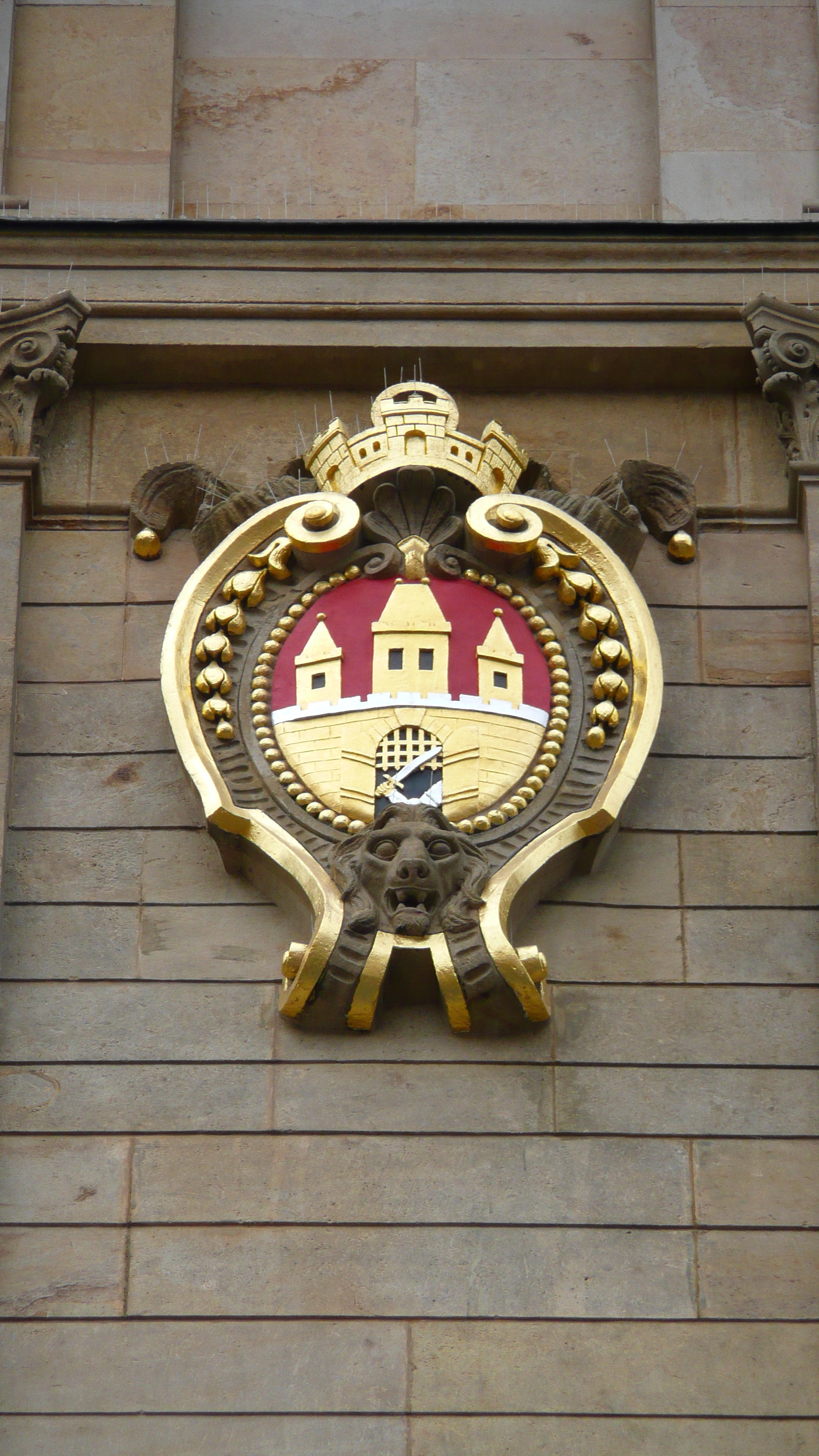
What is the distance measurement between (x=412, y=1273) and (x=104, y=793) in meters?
2.26

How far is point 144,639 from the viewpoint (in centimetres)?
985

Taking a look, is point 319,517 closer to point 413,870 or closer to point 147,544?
point 147,544

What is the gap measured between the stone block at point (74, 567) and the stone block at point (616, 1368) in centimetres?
332

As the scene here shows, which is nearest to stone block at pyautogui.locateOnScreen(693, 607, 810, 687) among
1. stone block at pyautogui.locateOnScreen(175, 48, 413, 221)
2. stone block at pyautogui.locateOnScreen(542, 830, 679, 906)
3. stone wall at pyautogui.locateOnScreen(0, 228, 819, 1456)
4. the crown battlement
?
stone wall at pyautogui.locateOnScreen(0, 228, 819, 1456)

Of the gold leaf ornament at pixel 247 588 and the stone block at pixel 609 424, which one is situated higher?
the stone block at pixel 609 424

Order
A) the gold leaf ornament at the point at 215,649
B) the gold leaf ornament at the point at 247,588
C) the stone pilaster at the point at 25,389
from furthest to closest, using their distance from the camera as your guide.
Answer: the stone pilaster at the point at 25,389
the gold leaf ornament at the point at 247,588
the gold leaf ornament at the point at 215,649

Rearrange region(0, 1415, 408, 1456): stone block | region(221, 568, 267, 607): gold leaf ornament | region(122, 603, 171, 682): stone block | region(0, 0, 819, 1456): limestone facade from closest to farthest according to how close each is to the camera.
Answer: region(0, 1415, 408, 1456): stone block < region(0, 0, 819, 1456): limestone facade < region(221, 568, 267, 607): gold leaf ornament < region(122, 603, 171, 682): stone block

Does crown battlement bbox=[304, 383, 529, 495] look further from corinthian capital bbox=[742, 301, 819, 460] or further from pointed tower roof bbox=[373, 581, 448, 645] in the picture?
corinthian capital bbox=[742, 301, 819, 460]

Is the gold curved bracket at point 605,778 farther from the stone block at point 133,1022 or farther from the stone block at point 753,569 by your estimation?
the stone block at point 133,1022

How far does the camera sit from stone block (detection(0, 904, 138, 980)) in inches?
355

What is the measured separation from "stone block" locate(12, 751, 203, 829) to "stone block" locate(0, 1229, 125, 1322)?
1633 millimetres

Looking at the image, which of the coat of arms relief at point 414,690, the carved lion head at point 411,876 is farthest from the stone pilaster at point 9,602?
the carved lion head at point 411,876

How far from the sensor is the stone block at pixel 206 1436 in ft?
26.5

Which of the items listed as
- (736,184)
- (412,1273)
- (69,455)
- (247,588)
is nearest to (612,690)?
(247,588)
